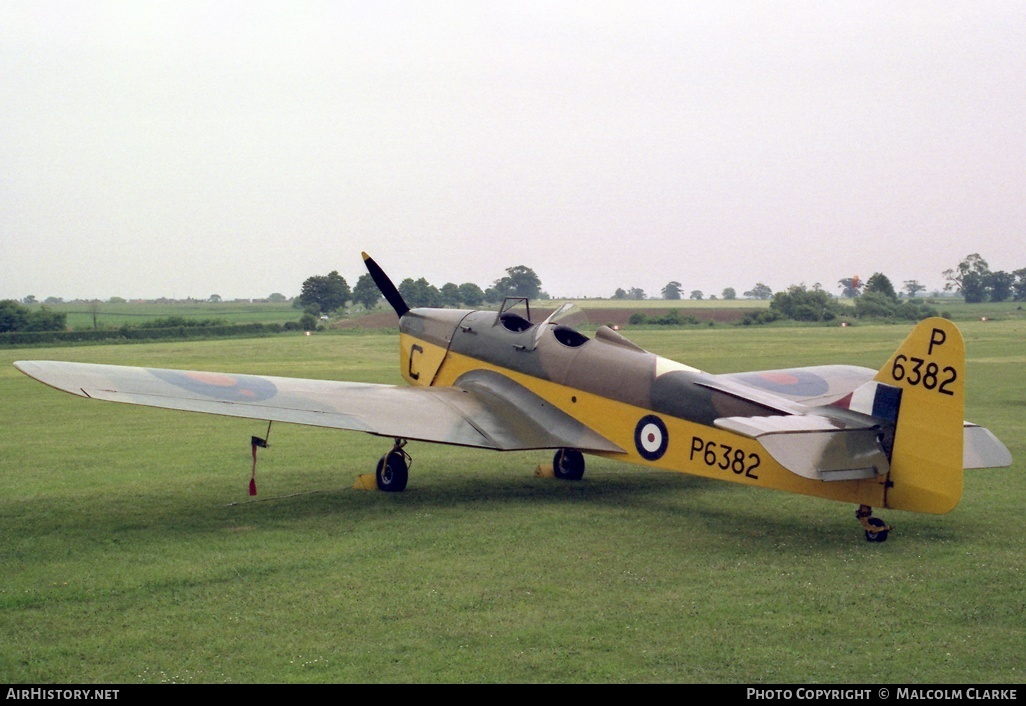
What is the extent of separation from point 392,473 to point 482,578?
420cm

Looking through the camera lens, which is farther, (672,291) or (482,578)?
(672,291)

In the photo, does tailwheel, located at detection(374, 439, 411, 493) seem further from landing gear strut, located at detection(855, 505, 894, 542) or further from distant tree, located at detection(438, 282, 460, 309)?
distant tree, located at detection(438, 282, 460, 309)

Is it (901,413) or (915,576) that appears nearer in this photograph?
(915,576)

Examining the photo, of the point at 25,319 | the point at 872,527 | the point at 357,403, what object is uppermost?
the point at 25,319

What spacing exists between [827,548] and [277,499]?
609 centimetres

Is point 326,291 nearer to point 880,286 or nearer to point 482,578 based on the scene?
point 880,286

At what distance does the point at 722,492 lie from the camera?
11.9 metres

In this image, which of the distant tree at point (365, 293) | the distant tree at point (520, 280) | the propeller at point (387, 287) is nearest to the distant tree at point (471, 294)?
the distant tree at point (520, 280)

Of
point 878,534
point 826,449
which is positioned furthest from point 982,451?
point 826,449

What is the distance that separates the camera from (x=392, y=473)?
39.1 ft

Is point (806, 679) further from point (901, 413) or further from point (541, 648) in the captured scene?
point (901, 413)

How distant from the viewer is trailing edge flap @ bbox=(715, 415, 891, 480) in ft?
27.6
